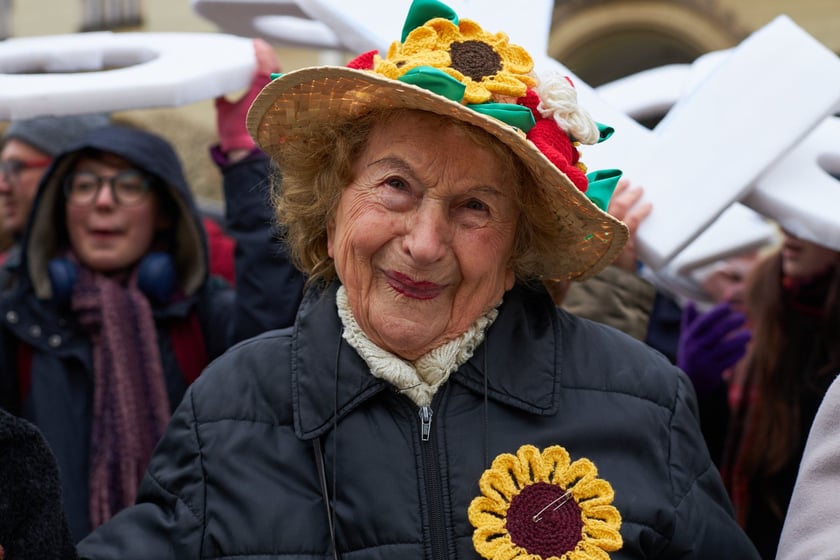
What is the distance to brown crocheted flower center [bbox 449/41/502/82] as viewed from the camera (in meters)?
2.29

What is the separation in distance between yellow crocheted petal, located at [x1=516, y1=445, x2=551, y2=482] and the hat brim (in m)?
0.44

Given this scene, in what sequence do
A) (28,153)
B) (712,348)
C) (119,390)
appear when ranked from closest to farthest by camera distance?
(119,390)
(712,348)
(28,153)

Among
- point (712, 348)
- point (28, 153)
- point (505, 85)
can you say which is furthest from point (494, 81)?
point (28, 153)

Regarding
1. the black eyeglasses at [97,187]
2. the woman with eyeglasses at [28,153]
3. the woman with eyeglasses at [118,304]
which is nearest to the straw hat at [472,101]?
the woman with eyeglasses at [118,304]

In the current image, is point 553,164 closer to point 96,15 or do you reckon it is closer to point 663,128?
point 663,128

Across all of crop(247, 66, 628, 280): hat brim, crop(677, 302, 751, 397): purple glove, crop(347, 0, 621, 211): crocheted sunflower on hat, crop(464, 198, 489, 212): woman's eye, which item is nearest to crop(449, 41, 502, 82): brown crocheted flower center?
crop(347, 0, 621, 211): crocheted sunflower on hat

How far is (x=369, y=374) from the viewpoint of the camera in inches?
92.8

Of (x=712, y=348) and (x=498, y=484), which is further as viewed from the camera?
(x=712, y=348)

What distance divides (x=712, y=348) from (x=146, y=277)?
1.90 meters

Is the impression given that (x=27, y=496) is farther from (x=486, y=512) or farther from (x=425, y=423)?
(x=486, y=512)

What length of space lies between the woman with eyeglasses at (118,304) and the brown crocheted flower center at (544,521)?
1404mm

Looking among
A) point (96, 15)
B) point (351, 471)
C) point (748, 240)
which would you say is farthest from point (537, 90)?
point (96, 15)

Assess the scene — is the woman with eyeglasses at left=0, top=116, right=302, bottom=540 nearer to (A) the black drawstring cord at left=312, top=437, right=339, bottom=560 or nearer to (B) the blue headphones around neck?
(B) the blue headphones around neck

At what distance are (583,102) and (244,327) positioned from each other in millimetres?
1193
